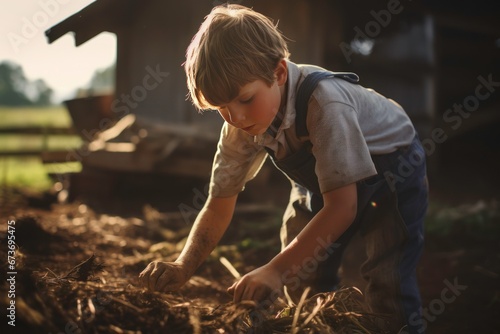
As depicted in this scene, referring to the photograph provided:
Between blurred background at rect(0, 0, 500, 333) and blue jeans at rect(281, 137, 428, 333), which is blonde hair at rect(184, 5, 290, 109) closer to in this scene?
blue jeans at rect(281, 137, 428, 333)

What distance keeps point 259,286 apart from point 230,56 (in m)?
0.86

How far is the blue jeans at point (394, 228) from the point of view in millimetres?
2270

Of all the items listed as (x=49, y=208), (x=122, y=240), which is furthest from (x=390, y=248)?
(x=49, y=208)

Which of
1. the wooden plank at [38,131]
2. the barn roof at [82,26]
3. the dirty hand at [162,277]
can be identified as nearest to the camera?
the dirty hand at [162,277]

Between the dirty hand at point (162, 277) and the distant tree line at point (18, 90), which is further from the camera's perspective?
the distant tree line at point (18, 90)

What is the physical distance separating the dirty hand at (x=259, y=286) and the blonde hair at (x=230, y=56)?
662mm

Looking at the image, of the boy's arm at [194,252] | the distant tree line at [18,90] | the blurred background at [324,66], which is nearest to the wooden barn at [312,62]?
the blurred background at [324,66]

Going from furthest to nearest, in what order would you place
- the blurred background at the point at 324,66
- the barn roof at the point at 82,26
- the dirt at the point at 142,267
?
the blurred background at the point at 324,66, the barn roof at the point at 82,26, the dirt at the point at 142,267

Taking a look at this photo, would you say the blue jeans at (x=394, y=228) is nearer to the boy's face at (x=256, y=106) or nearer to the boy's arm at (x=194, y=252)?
the boy's arm at (x=194, y=252)

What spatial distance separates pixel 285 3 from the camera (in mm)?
7316

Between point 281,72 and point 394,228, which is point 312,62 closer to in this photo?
point 394,228

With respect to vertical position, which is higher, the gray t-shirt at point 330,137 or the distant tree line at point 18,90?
the gray t-shirt at point 330,137

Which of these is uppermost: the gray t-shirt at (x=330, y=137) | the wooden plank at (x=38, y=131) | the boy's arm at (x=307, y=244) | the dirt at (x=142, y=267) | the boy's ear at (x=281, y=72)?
the boy's ear at (x=281, y=72)

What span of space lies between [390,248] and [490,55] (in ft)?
23.8
